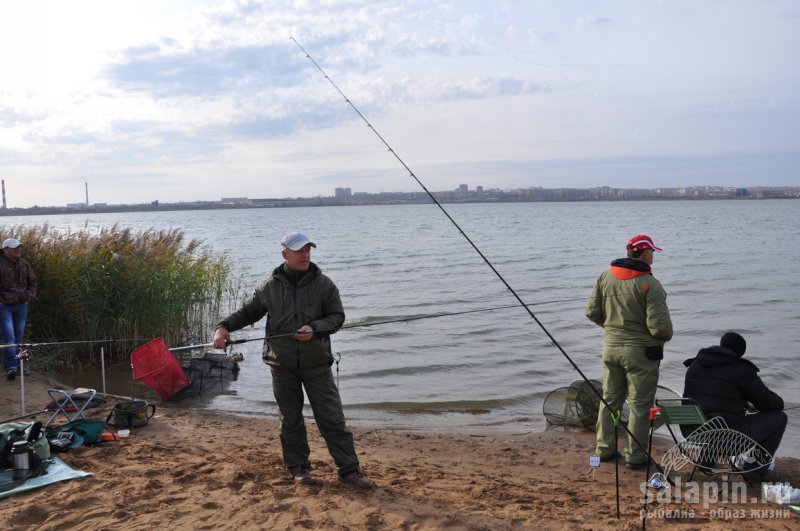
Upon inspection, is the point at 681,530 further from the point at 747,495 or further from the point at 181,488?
the point at 181,488

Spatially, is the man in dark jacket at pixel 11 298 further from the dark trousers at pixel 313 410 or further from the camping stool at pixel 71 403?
the dark trousers at pixel 313 410

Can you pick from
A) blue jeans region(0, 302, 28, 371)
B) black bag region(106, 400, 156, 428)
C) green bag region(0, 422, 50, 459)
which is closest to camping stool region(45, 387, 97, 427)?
black bag region(106, 400, 156, 428)

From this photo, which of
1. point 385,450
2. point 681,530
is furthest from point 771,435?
point 385,450

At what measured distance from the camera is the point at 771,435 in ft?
17.8

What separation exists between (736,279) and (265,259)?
790 inches

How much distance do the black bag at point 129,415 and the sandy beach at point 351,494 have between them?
0.12m

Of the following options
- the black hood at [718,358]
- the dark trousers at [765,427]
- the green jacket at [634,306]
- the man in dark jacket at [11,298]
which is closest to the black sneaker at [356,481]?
the green jacket at [634,306]

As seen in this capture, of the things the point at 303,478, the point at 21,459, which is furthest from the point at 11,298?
the point at 303,478

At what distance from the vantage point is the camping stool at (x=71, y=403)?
21.5ft

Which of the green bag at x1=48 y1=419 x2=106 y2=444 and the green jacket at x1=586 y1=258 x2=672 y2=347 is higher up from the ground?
the green jacket at x1=586 y1=258 x2=672 y2=347

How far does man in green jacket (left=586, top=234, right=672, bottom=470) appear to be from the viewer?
18.2ft

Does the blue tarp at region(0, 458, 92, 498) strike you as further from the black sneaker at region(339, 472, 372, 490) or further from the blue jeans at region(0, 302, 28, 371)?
the blue jeans at region(0, 302, 28, 371)

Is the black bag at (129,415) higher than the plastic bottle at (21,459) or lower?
lower

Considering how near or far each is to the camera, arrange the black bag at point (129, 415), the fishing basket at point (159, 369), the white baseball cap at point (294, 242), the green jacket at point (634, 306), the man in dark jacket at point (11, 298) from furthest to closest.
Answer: the man in dark jacket at point (11, 298)
the fishing basket at point (159, 369)
the black bag at point (129, 415)
the green jacket at point (634, 306)
the white baseball cap at point (294, 242)
